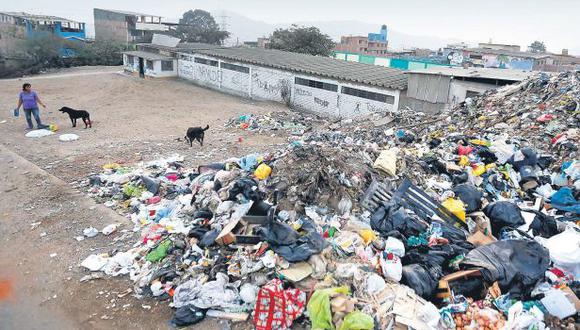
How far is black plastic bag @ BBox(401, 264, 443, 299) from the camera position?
4977mm

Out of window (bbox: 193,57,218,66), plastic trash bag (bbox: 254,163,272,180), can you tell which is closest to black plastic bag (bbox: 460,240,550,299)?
plastic trash bag (bbox: 254,163,272,180)

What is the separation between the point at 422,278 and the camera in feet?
16.6

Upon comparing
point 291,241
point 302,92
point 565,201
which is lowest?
point 291,241

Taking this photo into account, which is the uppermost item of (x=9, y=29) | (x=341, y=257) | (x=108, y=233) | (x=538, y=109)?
(x=9, y=29)

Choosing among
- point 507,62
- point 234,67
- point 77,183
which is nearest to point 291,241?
point 77,183

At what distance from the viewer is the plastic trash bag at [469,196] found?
6.64m

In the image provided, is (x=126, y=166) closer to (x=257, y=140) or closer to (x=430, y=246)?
(x=257, y=140)

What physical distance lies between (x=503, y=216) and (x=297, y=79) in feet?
50.4

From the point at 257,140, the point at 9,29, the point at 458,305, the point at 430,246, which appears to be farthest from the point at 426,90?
the point at 9,29

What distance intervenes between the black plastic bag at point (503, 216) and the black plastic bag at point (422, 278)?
1.72 m

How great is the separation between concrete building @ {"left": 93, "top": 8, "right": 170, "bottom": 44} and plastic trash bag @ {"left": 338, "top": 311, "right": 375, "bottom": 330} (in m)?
46.8

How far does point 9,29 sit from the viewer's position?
129ft

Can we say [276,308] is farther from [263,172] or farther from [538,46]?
[538,46]

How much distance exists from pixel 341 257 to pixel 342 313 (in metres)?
0.99
